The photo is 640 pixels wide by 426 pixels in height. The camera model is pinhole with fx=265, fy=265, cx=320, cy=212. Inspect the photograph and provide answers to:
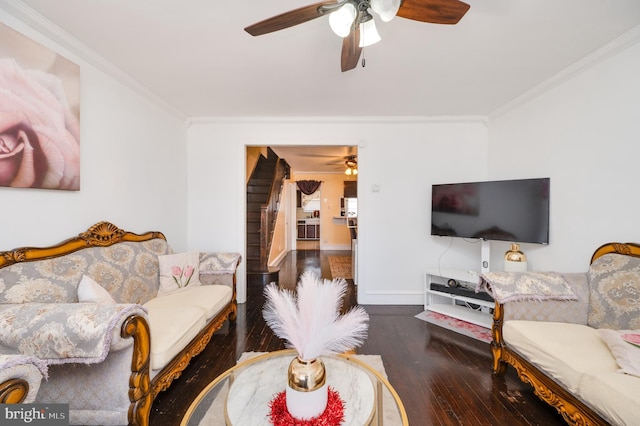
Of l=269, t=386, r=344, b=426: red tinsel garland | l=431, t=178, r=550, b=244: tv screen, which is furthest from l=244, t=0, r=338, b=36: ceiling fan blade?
l=431, t=178, r=550, b=244: tv screen

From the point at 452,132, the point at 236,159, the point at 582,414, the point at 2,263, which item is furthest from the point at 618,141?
the point at 2,263

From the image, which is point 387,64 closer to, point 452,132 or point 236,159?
point 452,132

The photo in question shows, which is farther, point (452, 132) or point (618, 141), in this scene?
point (452, 132)

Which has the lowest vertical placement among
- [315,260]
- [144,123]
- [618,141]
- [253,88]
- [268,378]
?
[315,260]

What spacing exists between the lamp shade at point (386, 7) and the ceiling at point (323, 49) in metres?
0.57

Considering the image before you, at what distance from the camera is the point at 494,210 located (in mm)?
2695

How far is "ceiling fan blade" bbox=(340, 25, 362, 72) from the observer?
1438 millimetres

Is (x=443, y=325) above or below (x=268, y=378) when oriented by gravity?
below

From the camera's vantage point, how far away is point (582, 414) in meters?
1.28

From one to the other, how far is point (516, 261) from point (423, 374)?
54.8 inches

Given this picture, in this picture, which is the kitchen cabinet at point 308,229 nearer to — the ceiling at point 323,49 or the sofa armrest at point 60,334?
the ceiling at point 323,49

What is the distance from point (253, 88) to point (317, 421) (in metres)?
2.67

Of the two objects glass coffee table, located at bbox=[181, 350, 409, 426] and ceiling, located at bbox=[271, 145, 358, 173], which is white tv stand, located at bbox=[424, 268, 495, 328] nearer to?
glass coffee table, located at bbox=[181, 350, 409, 426]

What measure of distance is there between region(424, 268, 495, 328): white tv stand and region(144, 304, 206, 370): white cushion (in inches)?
98.6
